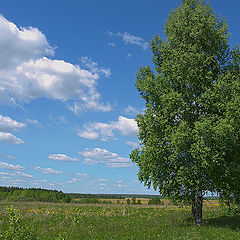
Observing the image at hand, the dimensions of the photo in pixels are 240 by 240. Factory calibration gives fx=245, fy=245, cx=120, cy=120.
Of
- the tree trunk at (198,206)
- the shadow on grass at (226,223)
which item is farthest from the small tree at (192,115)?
the shadow on grass at (226,223)

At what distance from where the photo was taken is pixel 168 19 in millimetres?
22797

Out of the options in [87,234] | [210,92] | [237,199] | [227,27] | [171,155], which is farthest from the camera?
[227,27]

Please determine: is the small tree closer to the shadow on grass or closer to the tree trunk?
the tree trunk

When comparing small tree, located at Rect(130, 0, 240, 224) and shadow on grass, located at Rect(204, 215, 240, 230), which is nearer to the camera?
small tree, located at Rect(130, 0, 240, 224)

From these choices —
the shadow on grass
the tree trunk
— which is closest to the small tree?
the tree trunk

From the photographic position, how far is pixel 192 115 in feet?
64.3

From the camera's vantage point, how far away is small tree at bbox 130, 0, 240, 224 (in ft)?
55.9

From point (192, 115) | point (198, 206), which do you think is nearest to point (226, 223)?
point (198, 206)

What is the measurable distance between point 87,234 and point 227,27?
66.2 feet

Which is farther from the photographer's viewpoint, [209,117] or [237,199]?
[237,199]

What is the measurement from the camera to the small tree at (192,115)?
55.9 feet

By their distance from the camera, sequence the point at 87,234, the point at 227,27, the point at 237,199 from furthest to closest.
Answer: the point at 227,27 < the point at 237,199 < the point at 87,234

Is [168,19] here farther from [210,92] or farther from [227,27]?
[210,92]

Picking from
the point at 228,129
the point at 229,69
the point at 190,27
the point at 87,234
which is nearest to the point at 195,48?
the point at 190,27
